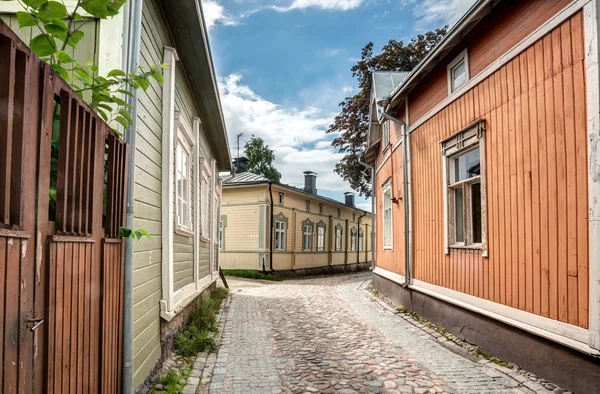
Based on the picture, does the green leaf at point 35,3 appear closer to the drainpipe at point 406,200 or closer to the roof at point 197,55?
the roof at point 197,55

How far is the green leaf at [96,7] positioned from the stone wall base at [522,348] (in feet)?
14.3

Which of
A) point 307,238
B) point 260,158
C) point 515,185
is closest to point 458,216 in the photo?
point 515,185

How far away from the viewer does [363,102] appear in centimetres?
1941

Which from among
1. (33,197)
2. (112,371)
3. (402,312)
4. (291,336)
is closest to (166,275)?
(112,371)

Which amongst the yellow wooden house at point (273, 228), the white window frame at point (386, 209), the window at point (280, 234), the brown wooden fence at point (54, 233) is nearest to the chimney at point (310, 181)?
the yellow wooden house at point (273, 228)

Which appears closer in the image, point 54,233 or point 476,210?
point 54,233

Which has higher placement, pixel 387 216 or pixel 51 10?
A: pixel 51 10

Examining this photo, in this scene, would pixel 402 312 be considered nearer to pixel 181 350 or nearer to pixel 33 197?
pixel 181 350

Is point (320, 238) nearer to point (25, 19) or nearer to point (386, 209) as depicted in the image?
point (386, 209)

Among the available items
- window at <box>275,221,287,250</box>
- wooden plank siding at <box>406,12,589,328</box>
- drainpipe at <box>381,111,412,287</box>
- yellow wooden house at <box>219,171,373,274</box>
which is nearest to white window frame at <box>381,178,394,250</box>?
drainpipe at <box>381,111,412,287</box>

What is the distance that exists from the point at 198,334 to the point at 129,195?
10.5 feet

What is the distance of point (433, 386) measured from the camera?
13.9 feet

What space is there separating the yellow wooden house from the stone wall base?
1281cm

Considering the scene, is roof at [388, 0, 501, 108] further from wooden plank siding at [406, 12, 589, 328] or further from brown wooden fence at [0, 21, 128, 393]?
brown wooden fence at [0, 21, 128, 393]
